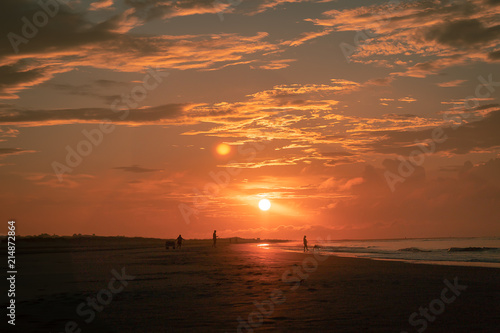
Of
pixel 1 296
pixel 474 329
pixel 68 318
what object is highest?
pixel 1 296

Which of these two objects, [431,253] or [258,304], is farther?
[431,253]

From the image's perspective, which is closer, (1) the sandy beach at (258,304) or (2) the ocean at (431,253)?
(1) the sandy beach at (258,304)

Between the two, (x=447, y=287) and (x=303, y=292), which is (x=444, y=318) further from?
(x=447, y=287)

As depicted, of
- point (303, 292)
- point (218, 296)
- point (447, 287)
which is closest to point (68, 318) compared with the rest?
point (218, 296)

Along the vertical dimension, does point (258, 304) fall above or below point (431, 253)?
below

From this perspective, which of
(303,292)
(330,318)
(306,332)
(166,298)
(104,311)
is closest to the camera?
(306,332)

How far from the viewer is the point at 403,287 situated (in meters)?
21.4

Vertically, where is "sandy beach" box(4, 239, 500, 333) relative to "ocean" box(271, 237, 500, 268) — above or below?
below

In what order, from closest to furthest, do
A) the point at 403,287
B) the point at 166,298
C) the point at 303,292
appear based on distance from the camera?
1. the point at 166,298
2. the point at 303,292
3. the point at 403,287

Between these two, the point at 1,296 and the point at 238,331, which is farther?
the point at 1,296

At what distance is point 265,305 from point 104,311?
5337mm

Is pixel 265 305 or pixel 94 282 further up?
pixel 94 282

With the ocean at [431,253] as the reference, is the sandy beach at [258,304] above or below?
below

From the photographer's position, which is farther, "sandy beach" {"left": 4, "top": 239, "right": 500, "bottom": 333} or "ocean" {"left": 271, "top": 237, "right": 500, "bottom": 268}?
"ocean" {"left": 271, "top": 237, "right": 500, "bottom": 268}
